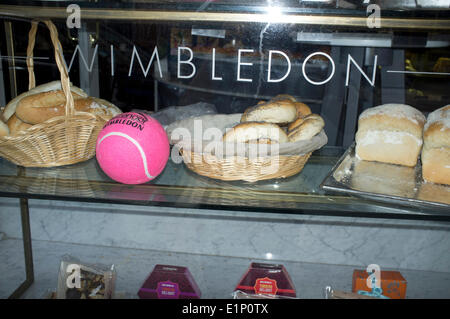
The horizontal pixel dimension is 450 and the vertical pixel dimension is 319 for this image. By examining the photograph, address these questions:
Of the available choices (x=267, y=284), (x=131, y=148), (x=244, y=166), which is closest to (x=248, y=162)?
(x=244, y=166)

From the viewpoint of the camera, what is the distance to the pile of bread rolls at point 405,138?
93 cm

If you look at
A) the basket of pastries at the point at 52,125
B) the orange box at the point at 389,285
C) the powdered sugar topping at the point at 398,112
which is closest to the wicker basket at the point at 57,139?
the basket of pastries at the point at 52,125

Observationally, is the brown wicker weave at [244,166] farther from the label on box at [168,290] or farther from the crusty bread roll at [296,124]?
the label on box at [168,290]

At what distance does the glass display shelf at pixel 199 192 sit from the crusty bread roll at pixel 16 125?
10cm

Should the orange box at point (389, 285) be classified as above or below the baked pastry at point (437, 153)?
below

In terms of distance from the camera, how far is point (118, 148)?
84cm

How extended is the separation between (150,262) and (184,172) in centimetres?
74

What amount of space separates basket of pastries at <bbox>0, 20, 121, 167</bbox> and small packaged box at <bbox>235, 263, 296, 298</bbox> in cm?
64

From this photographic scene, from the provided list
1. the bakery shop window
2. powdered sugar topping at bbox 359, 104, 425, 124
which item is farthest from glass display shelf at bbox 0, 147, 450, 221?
the bakery shop window

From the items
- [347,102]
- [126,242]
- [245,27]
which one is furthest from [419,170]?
[126,242]

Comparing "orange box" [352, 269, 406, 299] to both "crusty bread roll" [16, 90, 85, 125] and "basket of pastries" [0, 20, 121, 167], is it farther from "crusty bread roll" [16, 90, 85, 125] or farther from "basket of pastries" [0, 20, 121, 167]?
"crusty bread roll" [16, 90, 85, 125]

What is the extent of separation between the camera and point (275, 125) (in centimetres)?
90
